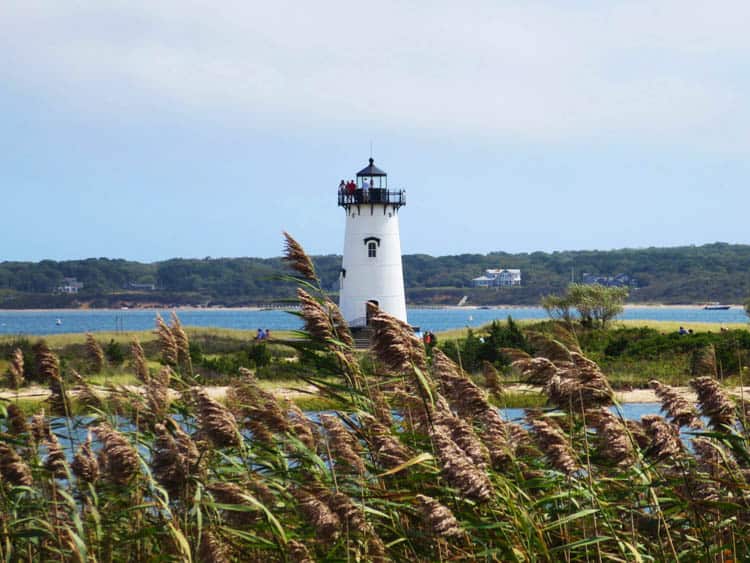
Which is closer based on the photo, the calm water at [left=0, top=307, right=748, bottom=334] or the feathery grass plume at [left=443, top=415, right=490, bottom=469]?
the feathery grass plume at [left=443, top=415, right=490, bottom=469]

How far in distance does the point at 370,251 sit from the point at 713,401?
3759cm

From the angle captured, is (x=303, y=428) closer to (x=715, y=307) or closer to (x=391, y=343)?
(x=391, y=343)

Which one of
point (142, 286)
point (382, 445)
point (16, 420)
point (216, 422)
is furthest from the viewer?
point (142, 286)

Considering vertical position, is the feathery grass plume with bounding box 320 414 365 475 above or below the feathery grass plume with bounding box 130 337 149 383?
below

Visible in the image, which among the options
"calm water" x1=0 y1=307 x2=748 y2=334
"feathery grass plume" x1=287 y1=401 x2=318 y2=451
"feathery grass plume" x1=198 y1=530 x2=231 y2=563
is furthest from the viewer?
"calm water" x1=0 y1=307 x2=748 y2=334

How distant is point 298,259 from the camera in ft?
17.9

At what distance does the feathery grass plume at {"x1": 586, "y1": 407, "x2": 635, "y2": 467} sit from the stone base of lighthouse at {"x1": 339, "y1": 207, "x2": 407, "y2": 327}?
36173 millimetres

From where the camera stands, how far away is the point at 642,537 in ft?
15.9

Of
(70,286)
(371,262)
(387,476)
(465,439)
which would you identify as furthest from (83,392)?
(70,286)

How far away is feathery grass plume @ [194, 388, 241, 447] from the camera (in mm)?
3980

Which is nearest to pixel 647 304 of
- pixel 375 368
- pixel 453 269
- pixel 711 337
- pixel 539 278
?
pixel 539 278

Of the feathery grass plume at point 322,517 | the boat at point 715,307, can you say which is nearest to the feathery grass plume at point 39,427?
the feathery grass plume at point 322,517

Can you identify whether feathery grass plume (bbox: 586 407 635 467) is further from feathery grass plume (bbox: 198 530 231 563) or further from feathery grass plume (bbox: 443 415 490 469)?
feathery grass plume (bbox: 198 530 231 563)

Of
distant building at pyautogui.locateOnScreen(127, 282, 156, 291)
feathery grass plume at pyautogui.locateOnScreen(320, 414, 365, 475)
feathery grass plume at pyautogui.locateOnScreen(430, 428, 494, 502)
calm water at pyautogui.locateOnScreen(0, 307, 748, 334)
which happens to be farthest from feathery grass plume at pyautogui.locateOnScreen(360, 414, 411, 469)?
distant building at pyautogui.locateOnScreen(127, 282, 156, 291)
